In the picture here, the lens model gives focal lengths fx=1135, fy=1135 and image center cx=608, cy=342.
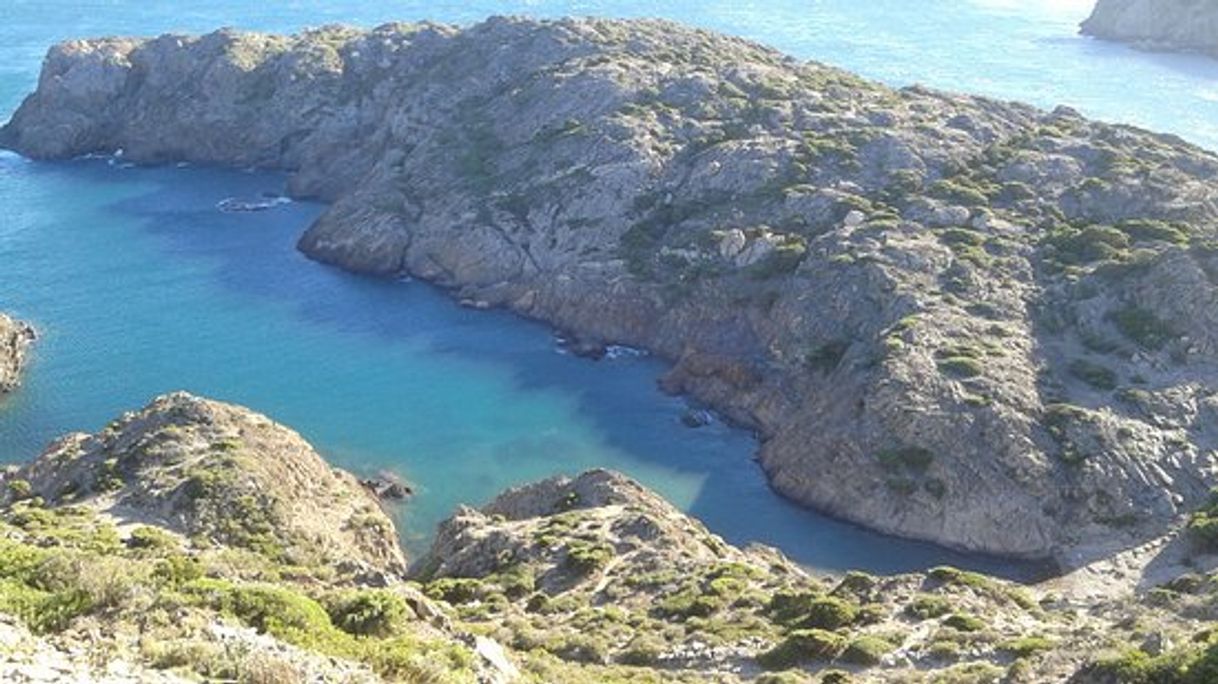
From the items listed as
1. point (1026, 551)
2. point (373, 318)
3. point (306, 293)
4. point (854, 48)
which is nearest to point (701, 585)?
point (1026, 551)

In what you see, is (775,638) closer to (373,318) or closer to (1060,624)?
(1060,624)

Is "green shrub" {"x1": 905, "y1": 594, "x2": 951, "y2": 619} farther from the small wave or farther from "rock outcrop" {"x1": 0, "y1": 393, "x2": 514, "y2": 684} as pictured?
the small wave

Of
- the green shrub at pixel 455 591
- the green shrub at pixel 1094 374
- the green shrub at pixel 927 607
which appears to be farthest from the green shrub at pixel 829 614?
the green shrub at pixel 1094 374

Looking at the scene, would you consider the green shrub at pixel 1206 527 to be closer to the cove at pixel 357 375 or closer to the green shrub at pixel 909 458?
the cove at pixel 357 375

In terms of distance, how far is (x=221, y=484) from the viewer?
161 ft

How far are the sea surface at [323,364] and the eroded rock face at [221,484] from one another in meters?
6.83

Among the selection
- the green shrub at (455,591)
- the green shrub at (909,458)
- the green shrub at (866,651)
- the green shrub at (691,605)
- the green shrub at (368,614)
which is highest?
the green shrub at (368,614)

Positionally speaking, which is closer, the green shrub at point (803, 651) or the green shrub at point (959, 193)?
the green shrub at point (803, 651)

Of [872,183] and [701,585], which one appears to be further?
[872,183]

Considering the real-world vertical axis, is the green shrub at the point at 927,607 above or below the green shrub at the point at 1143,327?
above

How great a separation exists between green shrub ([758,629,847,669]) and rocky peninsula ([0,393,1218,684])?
0.22ft

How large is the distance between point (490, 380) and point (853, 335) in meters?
25.6

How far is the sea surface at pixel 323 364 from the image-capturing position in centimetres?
6775

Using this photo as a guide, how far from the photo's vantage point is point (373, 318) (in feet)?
301
